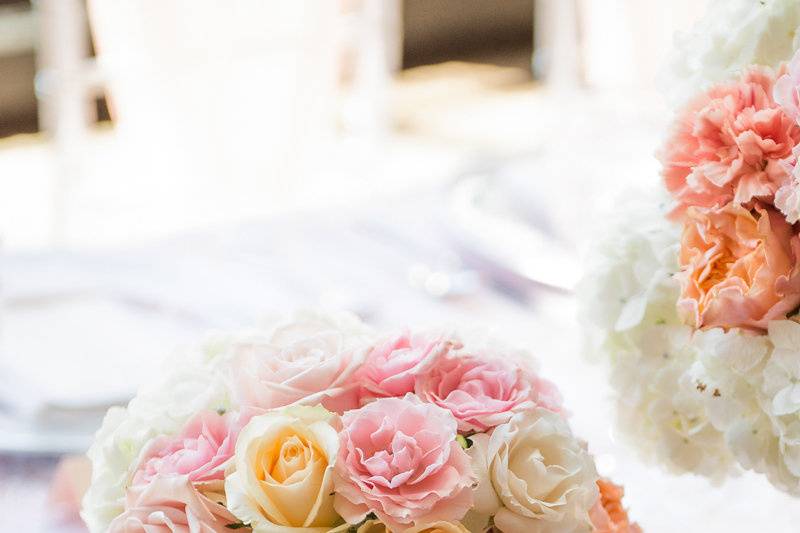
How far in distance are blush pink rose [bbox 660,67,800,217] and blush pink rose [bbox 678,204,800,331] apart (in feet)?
0.04

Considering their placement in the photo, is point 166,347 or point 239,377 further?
point 166,347

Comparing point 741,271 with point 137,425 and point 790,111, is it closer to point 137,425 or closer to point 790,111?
point 790,111

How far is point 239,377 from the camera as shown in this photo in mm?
566

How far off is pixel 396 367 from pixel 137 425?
5.4 inches

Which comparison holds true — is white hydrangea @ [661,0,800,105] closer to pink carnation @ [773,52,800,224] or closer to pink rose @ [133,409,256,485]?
pink carnation @ [773,52,800,224]

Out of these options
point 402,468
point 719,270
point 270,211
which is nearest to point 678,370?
point 719,270

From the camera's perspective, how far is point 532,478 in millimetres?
511

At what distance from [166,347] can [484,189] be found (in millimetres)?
563

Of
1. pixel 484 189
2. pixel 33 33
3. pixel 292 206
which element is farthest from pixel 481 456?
pixel 33 33

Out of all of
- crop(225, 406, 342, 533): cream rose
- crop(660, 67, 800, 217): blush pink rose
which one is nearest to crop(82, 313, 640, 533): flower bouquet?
crop(225, 406, 342, 533): cream rose

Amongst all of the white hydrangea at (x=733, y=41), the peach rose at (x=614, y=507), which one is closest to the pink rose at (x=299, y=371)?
the peach rose at (x=614, y=507)

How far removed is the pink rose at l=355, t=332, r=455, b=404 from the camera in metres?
0.56

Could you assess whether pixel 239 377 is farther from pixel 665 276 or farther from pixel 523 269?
pixel 523 269

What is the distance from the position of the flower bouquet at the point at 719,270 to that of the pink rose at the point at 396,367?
0.43 feet
